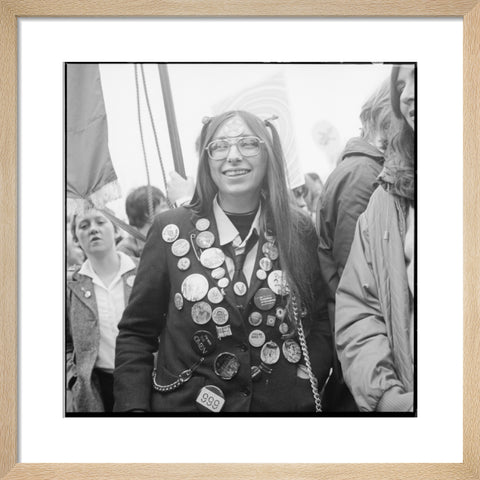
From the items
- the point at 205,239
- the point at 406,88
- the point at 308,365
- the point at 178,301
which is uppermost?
the point at 406,88

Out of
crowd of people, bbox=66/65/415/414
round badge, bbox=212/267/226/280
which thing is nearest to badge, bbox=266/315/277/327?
crowd of people, bbox=66/65/415/414

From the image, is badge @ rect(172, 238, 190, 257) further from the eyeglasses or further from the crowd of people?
the eyeglasses

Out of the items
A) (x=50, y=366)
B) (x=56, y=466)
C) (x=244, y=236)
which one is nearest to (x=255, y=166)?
(x=244, y=236)

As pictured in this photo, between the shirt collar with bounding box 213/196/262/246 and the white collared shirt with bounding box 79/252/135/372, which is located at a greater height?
the shirt collar with bounding box 213/196/262/246

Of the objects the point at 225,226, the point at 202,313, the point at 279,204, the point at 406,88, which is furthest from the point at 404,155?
the point at 202,313

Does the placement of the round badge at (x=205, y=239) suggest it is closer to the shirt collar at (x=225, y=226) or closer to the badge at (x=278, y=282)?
the shirt collar at (x=225, y=226)

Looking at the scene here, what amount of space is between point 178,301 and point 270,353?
0.59ft

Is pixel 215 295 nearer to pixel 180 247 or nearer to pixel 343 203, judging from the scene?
pixel 180 247

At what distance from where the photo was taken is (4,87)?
3.50ft

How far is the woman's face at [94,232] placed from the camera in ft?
3.55

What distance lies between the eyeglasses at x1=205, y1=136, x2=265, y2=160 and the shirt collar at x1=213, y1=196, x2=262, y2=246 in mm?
77

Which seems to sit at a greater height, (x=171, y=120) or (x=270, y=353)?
(x=171, y=120)

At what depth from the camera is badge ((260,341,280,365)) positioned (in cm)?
107

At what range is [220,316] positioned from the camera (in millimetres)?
1076
